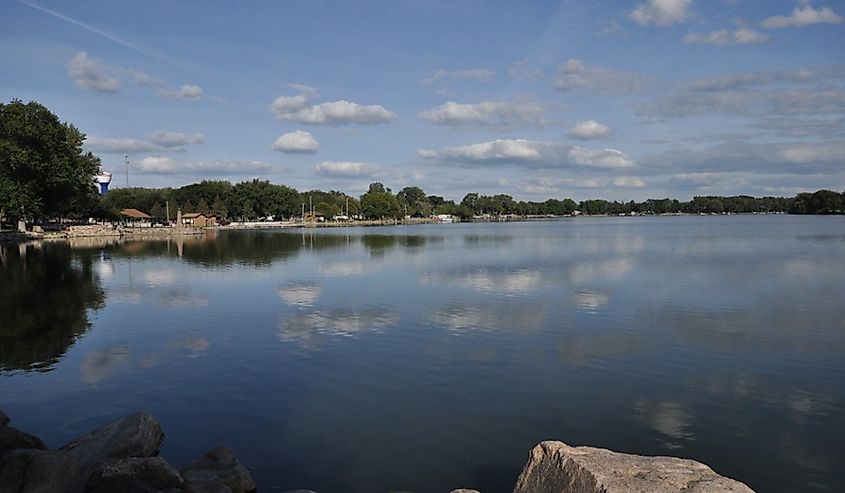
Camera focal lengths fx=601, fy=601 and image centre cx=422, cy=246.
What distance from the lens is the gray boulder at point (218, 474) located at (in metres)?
8.74

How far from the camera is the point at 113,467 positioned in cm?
795

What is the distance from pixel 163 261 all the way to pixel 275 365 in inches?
1535

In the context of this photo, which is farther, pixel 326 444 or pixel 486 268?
pixel 486 268

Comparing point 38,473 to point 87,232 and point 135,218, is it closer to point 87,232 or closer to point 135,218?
point 87,232

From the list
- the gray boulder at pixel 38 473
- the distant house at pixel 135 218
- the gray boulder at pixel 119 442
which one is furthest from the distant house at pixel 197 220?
the gray boulder at pixel 38 473

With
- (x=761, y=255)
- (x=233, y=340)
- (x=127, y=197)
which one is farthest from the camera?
(x=127, y=197)

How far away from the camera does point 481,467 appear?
10.2 meters

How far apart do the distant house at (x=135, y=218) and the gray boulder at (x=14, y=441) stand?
422 ft

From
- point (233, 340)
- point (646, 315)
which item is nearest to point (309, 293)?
point (233, 340)

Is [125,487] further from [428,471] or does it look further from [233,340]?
[233,340]

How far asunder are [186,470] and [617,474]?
21.9ft

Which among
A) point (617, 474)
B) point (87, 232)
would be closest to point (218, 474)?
point (617, 474)

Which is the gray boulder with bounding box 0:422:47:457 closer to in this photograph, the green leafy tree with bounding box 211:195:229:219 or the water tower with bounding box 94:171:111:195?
the water tower with bounding box 94:171:111:195

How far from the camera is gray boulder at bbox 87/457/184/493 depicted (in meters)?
7.28
